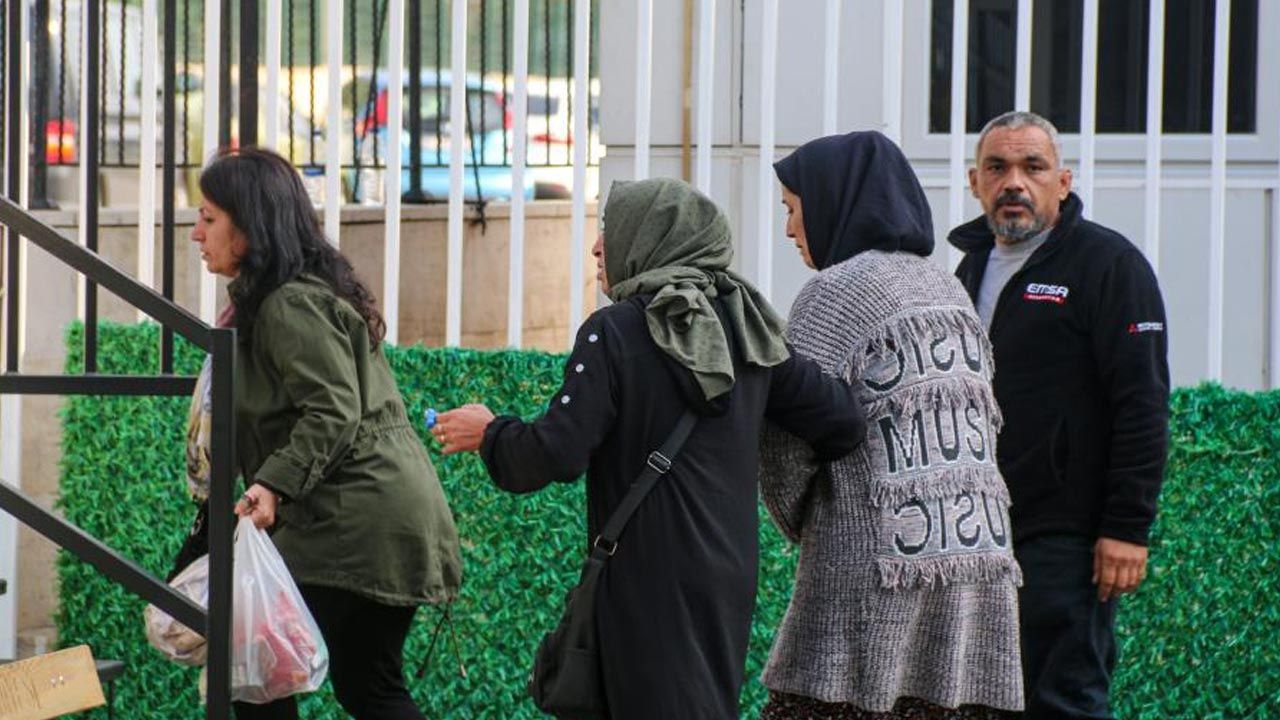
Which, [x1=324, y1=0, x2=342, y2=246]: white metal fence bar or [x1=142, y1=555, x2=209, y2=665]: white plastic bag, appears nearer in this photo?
[x1=142, y1=555, x2=209, y2=665]: white plastic bag

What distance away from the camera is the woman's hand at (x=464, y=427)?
3814mm

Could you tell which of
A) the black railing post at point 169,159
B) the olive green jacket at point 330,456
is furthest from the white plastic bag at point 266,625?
the black railing post at point 169,159

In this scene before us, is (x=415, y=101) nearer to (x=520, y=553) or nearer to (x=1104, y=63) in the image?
(x=520, y=553)

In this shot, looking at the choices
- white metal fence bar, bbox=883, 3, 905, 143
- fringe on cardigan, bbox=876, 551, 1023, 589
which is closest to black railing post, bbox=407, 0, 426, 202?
white metal fence bar, bbox=883, 3, 905, 143

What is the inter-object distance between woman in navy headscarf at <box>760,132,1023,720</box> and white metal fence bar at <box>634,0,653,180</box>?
1.94 m

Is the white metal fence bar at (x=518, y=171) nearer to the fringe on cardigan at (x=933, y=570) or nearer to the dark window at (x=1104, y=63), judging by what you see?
the dark window at (x=1104, y=63)

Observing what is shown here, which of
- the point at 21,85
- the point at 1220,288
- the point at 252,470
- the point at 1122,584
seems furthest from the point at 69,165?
the point at 1122,584

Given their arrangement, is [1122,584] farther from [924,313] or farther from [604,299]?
[604,299]

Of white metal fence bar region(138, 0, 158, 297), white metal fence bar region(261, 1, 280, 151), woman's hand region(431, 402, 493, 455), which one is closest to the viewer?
woman's hand region(431, 402, 493, 455)

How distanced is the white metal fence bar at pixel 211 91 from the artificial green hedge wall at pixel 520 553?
0.17 m

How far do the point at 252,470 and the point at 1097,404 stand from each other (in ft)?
6.26

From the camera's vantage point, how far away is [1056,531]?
178 inches

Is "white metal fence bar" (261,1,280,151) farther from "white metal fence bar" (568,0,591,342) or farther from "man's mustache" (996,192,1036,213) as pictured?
"man's mustache" (996,192,1036,213)

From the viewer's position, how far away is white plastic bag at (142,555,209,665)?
430 centimetres
